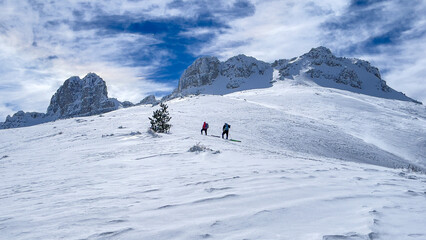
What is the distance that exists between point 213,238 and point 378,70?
195104mm

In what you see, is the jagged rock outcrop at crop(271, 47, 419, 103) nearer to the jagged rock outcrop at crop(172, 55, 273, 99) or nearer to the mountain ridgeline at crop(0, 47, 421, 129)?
the mountain ridgeline at crop(0, 47, 421, 129)

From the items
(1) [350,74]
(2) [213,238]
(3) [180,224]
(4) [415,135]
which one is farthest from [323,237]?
(1) [350,74]

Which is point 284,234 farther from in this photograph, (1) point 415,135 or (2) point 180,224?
(1) point 415,135

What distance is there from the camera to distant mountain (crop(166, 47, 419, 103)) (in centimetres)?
13500

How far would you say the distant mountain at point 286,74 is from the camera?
135m

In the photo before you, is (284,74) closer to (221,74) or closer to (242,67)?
(242,67)

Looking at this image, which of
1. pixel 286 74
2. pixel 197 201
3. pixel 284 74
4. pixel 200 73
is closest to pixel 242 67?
pixel 200 73

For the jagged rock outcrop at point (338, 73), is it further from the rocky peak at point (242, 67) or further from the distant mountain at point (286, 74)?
the rocky peak at point (242, 67)

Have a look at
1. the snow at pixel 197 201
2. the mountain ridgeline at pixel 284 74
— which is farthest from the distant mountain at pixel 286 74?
the snow at pixel 197 201

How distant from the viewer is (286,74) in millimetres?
143500

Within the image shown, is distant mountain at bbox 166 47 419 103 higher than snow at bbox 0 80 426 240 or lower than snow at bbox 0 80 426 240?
higher

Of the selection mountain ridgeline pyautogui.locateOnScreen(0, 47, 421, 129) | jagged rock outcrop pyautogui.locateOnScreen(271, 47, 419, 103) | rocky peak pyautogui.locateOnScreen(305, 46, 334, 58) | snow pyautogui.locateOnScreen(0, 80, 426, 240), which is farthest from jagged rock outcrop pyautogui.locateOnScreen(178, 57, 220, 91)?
snow pyautogui.locateOnScreen(0, 80, 426, 240)

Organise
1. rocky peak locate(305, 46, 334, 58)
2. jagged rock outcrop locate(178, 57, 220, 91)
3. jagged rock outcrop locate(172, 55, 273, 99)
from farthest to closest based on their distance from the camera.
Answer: jagged rock outcrop locate(178, 57, 220, 91), rocky peak locate(305, 46, 334, 58), jagged rock outcrop locate(172, 55, 273, 99)

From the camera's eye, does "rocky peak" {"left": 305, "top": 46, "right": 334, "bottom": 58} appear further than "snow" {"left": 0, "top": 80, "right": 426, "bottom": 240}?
Yes
